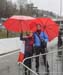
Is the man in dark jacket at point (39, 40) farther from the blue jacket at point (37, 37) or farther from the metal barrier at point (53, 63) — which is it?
the metal barrier at point (53, 63)

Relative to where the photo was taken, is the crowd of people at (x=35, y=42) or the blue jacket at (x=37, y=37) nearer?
the crowd of people at (x=35, y=42)

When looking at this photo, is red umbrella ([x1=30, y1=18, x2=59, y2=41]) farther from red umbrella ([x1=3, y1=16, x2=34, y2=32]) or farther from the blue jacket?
red umbrella ([x1=3, y1=16, x2=34, y2=32])

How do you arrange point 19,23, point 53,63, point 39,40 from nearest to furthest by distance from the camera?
point 53,63, point 19,23, point 39,40

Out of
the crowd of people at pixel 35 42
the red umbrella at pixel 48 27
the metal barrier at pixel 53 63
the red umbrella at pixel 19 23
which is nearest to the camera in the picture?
the metal barrier at pixel 53 63

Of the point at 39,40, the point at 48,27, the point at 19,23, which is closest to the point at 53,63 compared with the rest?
A: the point at 39,40

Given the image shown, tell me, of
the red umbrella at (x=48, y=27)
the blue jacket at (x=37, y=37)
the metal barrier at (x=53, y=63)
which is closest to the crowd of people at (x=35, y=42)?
the blue jacket at (x=37, y=37)

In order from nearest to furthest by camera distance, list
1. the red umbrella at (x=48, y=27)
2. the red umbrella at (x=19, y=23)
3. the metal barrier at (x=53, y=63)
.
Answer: the metal barrier at (x=53, y=63), the red umbrella at (x=19, y=23), the red umbrella at (x=48, y=27)

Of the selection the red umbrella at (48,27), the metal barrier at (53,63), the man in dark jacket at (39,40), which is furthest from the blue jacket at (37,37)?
the metal barrier at (53,63)

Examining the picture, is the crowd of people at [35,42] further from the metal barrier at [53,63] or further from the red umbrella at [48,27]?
the metal barrier at [53,63]

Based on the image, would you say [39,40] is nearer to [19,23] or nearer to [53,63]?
[19,23]

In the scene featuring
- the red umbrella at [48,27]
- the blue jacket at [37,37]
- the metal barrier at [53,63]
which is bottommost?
the metal barrier at [53,63]

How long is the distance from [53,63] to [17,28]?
2.28 meters

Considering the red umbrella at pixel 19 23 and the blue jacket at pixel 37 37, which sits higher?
the red umbrella at pixel 19 23

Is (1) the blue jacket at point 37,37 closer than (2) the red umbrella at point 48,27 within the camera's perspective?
Yes
